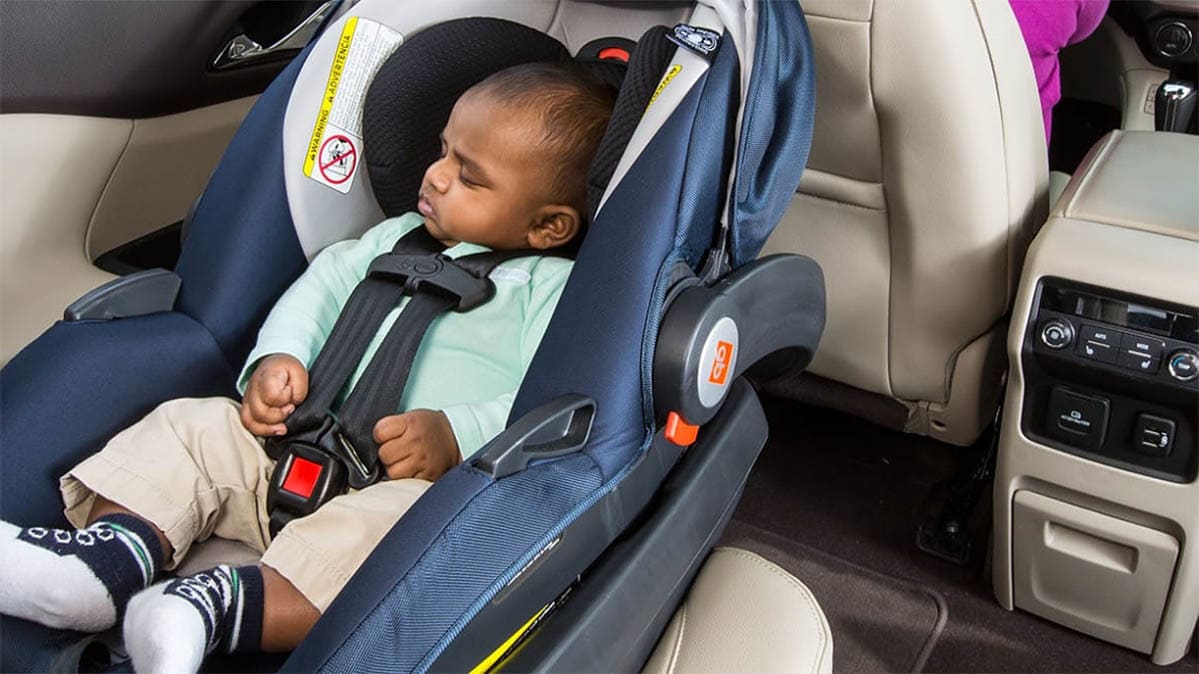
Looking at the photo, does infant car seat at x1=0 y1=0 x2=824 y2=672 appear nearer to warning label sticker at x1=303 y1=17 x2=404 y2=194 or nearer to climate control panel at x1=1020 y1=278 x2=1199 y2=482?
warning label sticker at x1=303 y1=17 x2=404 y2=194

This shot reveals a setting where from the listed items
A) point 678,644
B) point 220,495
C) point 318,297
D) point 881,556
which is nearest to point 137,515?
point 220,495

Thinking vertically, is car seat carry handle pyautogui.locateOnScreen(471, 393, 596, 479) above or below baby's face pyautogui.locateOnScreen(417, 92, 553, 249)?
below

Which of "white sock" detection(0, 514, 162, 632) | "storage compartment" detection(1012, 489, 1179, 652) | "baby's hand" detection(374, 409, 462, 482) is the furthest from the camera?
"storage compartment" detection(1012, 489, 1179, 652)

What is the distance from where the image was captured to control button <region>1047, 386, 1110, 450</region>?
3.96ft

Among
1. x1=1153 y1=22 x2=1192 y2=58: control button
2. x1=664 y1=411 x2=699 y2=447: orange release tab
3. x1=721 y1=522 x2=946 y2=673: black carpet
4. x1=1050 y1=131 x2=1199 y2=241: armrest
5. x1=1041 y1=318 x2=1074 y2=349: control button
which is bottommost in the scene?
x1=721 y1=522 x2=946 y2=673: black carpet

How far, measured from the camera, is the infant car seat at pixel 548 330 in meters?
0.84

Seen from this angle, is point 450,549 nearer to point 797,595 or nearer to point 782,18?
point 797,595

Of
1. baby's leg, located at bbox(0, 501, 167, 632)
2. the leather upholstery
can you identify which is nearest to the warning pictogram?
baby's leg, located at bbox(0, 501, 167, 632)

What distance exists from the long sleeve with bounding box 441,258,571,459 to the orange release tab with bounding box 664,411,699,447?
16 cm

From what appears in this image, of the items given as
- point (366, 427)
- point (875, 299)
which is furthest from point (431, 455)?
point (875, 299)

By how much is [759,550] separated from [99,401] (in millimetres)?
918

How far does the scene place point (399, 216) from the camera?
4.29 feet

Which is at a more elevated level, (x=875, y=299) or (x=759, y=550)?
(x=875, y=299)

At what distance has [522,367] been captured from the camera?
116 centimetres
